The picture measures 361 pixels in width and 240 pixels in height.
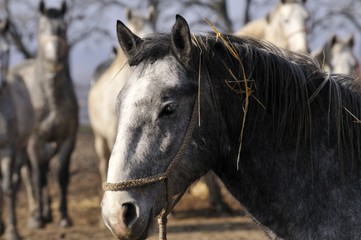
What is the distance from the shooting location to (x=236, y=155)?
10.4ft

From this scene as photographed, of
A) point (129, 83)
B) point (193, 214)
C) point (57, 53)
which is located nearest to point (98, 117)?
point (57, 53)

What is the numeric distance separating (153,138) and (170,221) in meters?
7.40

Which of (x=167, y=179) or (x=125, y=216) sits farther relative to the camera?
(x=167, y=179)

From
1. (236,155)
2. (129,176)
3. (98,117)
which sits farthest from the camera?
(98,117)

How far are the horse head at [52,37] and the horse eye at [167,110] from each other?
7.30 meters

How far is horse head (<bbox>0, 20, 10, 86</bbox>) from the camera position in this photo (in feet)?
29.1

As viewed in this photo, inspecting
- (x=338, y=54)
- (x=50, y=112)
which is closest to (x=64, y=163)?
(x=50, y=112)

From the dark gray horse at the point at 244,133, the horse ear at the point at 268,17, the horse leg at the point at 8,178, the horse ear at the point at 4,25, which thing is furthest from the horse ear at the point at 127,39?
the horse ear at the point at 4,25

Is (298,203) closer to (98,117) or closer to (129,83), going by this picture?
(129,83)

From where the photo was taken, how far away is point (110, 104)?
935cm

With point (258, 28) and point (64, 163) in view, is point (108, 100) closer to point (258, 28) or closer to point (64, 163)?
point (64, 163)

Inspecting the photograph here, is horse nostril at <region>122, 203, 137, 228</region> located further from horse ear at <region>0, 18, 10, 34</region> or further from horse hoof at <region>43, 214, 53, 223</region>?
horse hoof at <region>43, 214, 53, 223</region>

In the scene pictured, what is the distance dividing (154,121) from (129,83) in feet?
0.81

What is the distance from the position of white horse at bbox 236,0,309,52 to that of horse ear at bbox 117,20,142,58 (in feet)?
18.4
